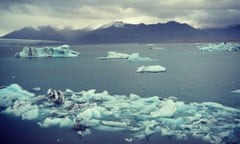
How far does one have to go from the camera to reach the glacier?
7.80 metres

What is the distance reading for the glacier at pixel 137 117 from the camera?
7801 millimetres

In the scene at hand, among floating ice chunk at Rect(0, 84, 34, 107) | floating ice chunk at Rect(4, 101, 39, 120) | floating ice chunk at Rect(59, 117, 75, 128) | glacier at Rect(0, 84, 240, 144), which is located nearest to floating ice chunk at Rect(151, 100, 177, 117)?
glacier at Rect(0, 84, 240, 144)

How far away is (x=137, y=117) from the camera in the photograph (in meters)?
8.94

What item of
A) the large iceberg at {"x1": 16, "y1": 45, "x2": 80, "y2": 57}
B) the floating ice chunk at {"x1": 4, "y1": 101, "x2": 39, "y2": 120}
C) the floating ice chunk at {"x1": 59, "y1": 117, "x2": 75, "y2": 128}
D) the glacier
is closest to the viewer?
the glacier

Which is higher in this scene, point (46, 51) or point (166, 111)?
point (46, 51)

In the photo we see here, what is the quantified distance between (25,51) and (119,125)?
27410 millimetres

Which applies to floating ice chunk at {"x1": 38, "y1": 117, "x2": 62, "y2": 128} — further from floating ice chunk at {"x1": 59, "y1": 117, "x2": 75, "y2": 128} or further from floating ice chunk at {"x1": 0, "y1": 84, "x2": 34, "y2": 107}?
floating ice chunk at {"x1": 0, "y1": 84, "x2": 34, "y2": 107}

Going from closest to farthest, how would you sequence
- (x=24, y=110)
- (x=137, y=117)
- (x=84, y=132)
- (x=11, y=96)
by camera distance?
1. (x=84, y=132)
2. (x=137, y=117)
3. (x=24, y=110)
4. (x=11, y=96)

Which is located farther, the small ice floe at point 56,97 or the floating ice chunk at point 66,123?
the small ice floe at point 56,97

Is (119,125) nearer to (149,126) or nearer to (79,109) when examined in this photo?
(149,126)

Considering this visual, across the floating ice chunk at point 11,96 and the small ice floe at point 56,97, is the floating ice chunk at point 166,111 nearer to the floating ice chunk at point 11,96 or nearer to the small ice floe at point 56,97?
the small ice floe at point 56,97

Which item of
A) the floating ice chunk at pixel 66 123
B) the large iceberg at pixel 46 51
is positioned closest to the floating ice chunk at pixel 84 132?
the floating ice chunk at pixel 66 123

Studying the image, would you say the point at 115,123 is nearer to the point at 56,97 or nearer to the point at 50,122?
the point at 50,122

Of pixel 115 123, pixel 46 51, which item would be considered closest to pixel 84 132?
pixel 115 123
